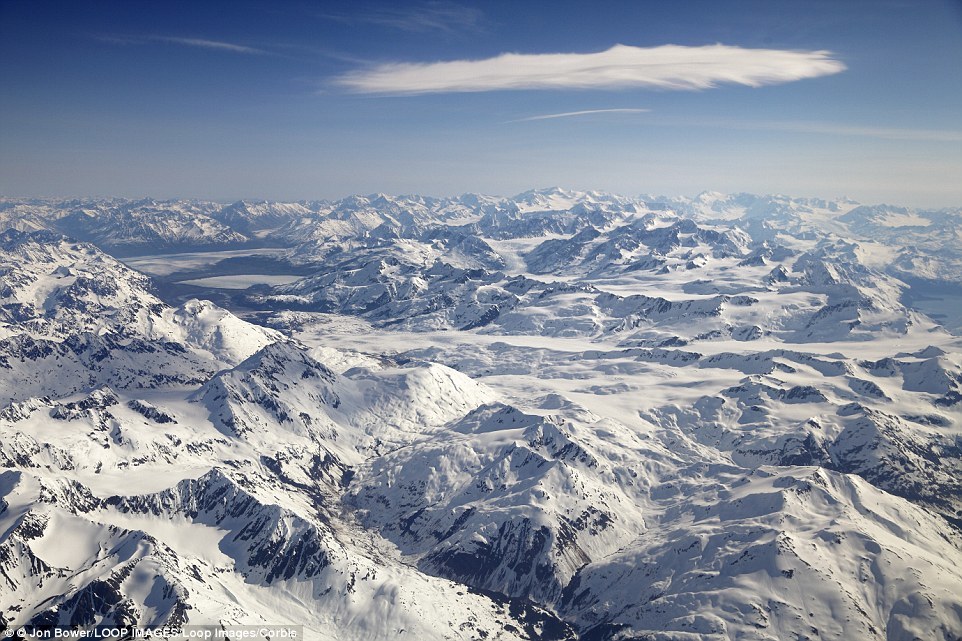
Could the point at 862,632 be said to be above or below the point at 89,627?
below

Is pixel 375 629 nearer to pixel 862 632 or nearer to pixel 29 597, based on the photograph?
pixel 29 597

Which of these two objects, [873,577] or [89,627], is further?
[873,577]

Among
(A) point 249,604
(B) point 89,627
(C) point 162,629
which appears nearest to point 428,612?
(A) point 249,604

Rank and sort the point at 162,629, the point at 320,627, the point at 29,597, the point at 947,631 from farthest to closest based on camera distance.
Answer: the point at 320,627, the point at 947,631, the point at 29,597, the point at 162,629

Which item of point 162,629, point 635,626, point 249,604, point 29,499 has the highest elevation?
point 29,499

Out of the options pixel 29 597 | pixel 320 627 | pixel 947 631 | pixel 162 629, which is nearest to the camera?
pixel 162 629

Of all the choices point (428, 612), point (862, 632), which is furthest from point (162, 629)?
point (862, 632)

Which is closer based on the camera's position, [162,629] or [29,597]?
[162,629]

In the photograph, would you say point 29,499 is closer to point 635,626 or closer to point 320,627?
point 320,627

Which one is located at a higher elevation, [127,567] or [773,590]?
[127,567]
